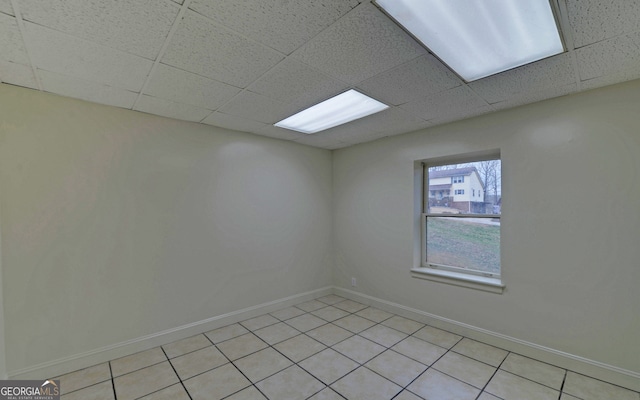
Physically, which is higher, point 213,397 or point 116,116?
point 116,116

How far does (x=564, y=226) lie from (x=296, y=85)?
2.70 meters

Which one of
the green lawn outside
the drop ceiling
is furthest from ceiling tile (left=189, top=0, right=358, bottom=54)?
the green lawn outside

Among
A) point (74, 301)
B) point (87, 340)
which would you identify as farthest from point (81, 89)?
point (87, 340)

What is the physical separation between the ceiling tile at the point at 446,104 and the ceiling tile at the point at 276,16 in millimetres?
1377

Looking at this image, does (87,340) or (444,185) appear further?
(444,185)

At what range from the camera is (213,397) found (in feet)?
6.66

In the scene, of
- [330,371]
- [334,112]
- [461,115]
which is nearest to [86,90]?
[334,112]

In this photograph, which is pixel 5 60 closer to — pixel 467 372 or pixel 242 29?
pixel 242 29

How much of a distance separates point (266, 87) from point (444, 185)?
8.18 ft

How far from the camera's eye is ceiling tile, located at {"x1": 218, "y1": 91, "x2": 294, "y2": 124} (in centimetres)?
246

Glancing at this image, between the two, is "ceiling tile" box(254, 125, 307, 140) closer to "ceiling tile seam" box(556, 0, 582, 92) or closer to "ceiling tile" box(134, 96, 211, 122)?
"ceiling tile" box(134, 96, 211, 122)

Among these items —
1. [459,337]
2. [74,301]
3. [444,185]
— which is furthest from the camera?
[444,185]

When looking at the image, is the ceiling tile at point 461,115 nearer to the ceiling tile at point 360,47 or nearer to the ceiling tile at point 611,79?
the ceiling tile at point 611,79

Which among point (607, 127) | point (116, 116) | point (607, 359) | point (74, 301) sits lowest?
point (607, 359)
